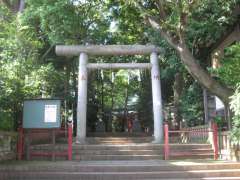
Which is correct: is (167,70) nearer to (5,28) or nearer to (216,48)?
(216,48)

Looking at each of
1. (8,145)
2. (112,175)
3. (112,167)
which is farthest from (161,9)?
(8,145)

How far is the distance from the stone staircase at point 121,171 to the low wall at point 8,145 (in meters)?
0.78

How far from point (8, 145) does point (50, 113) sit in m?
1.60

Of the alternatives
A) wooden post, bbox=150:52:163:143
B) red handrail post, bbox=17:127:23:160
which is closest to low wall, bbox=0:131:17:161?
red handrail post, bbox=17:127:23:160

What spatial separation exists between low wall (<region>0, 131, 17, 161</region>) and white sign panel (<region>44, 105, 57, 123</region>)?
3.69ft

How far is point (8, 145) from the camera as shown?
37.9ft

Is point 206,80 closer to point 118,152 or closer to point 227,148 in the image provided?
point 227,148

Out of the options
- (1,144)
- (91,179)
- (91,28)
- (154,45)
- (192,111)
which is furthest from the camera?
(91,28)

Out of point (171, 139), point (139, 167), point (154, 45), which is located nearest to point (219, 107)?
point (171, 139)

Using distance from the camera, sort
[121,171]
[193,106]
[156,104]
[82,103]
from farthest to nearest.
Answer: [193,106] < [156,104] < [82,103] < [121,171]

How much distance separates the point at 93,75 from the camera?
2109cm

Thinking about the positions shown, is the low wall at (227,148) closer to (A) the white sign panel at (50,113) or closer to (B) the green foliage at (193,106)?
(B) the green foliage at (193,106)

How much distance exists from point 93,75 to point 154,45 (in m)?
6.48

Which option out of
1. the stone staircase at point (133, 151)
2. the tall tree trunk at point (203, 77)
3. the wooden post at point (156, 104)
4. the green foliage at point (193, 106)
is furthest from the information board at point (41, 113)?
the green foliage at point (193, 106)
